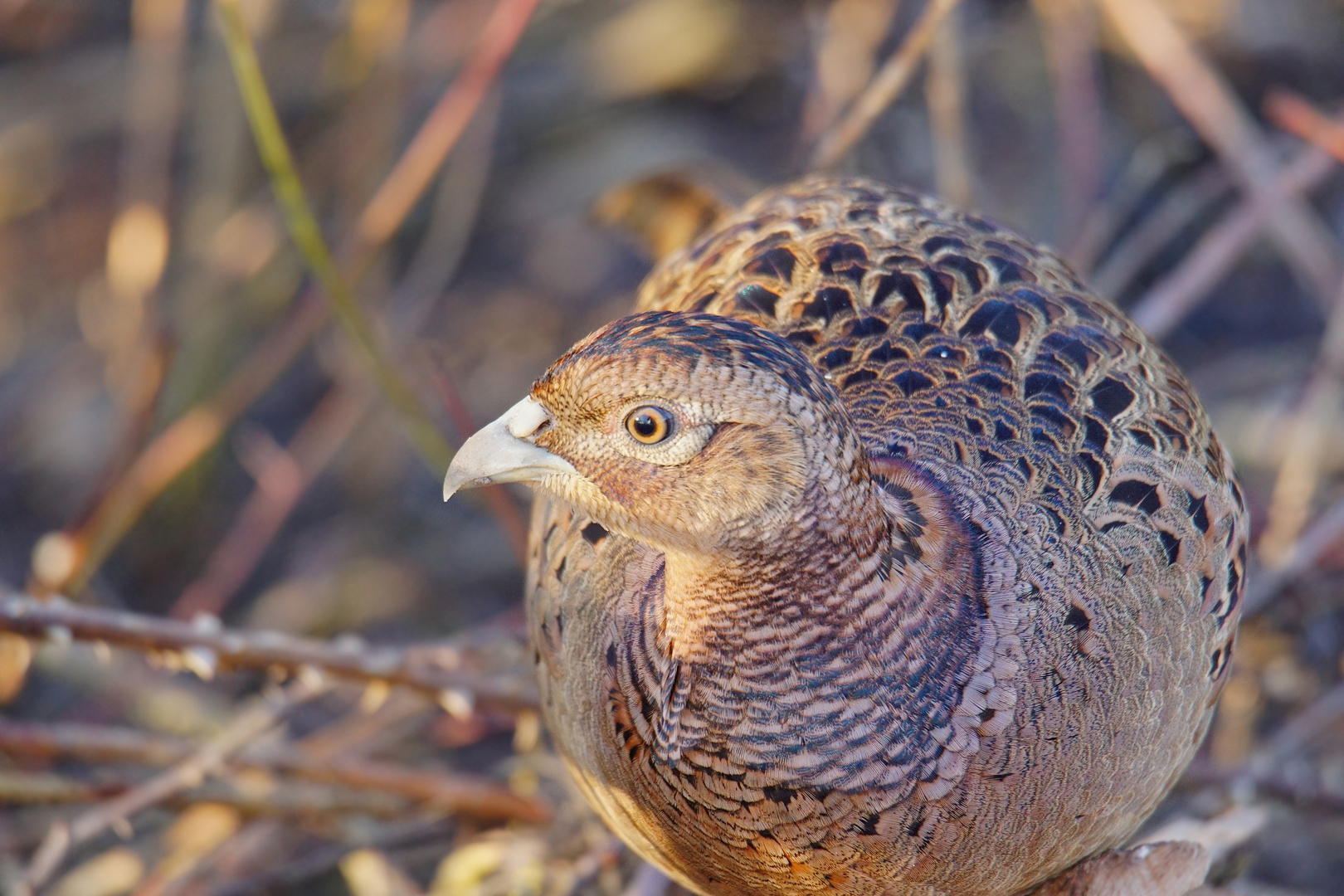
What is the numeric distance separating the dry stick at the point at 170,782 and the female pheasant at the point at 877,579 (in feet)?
2.40

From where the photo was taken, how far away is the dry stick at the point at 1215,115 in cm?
343

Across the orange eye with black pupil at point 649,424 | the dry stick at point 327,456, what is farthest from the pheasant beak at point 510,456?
the dry stick at point 327,456

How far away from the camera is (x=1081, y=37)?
364 centimetres

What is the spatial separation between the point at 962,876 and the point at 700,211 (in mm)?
1823

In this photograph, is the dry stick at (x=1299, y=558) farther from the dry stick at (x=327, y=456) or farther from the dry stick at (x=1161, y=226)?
the dry stick at (x=327, y=456)

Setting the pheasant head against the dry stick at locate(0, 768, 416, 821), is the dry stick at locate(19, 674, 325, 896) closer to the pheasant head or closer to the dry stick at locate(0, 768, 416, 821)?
the dry stick at locate(0, 768, 416, 821)

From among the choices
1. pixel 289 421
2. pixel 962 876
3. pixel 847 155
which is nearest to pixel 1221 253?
pixel 847 155

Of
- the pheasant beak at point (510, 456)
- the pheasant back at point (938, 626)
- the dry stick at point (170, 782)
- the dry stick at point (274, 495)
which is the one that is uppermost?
the dry stick at point (274, 495)

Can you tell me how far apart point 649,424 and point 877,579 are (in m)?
0.39

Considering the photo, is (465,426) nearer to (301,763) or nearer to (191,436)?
(301,763)

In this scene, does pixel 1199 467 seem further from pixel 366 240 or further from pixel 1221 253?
pixel 366 240

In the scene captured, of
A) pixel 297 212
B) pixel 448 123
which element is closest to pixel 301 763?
pixel 297 212

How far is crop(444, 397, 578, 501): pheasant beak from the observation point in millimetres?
1865

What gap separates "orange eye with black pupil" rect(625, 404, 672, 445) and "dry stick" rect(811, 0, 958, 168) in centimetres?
153
